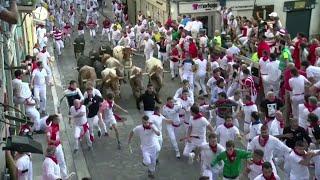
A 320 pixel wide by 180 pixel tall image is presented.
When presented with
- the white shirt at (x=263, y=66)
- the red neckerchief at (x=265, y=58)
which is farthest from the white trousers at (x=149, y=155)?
the red neckerchief at (x=265, y=58)

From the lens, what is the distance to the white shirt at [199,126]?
13.5 meters

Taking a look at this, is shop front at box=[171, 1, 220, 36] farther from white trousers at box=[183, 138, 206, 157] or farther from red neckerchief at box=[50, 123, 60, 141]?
red neckerchief at box=[50, 123, 60, 141]

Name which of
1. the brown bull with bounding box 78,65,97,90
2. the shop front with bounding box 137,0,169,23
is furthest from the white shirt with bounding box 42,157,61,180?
the shop front with bounding box 137,0,169,23

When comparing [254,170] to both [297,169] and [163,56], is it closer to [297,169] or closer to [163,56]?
[297,169]

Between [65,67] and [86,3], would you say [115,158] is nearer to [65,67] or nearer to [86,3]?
[65,67]

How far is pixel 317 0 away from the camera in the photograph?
1216 inches

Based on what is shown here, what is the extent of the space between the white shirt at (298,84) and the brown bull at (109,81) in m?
5.99

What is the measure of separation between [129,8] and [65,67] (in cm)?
1740

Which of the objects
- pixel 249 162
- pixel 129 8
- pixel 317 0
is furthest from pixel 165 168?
pixel 129 8

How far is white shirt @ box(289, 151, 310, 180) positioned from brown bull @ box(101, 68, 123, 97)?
27.7 feet

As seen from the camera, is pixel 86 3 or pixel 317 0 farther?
pixel 86 3

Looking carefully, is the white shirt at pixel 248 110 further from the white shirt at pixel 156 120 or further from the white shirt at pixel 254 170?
the white shirt at pixel 254 170

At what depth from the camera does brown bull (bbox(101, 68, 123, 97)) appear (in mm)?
18828

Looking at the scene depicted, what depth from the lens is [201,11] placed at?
1196 inches
